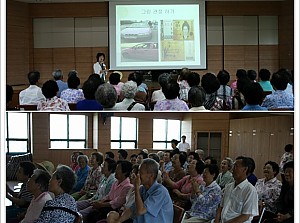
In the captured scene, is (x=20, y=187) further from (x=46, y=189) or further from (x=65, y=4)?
(x=65, y=4)

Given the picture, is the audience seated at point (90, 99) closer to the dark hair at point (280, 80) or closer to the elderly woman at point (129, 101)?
the elderly woman at point (129, 101)

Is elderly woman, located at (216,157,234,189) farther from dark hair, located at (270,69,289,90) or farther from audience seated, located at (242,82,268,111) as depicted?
dark hair, located at (270,69,289,90)

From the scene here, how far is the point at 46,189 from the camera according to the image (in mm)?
1460

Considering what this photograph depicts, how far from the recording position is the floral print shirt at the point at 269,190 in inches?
56.1

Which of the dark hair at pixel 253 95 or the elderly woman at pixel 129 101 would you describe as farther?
the dark hair at pixel 253 95

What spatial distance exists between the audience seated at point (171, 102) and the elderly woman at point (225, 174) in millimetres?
289

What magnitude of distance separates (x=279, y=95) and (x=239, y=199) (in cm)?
79

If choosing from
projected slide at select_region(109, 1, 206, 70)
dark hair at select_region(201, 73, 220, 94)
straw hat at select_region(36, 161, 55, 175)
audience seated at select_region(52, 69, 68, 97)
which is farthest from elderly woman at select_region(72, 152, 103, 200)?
projected slide at select_region(109, 1, 206, 70)

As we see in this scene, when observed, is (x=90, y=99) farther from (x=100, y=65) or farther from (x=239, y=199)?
(x=100, y=65)

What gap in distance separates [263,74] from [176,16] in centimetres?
282

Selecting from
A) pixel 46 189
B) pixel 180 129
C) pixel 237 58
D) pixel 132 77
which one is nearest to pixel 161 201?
pixel 180 129

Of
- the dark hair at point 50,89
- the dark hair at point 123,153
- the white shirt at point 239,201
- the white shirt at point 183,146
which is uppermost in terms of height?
the dark hair at point 50,89

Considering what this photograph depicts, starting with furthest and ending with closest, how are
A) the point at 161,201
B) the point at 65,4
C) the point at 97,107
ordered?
the point at 65,4 < the point at 97,107 < the point at 161,201

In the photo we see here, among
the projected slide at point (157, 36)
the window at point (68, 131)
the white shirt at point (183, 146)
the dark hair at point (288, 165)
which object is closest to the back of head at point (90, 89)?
the window at point (68, 131)
